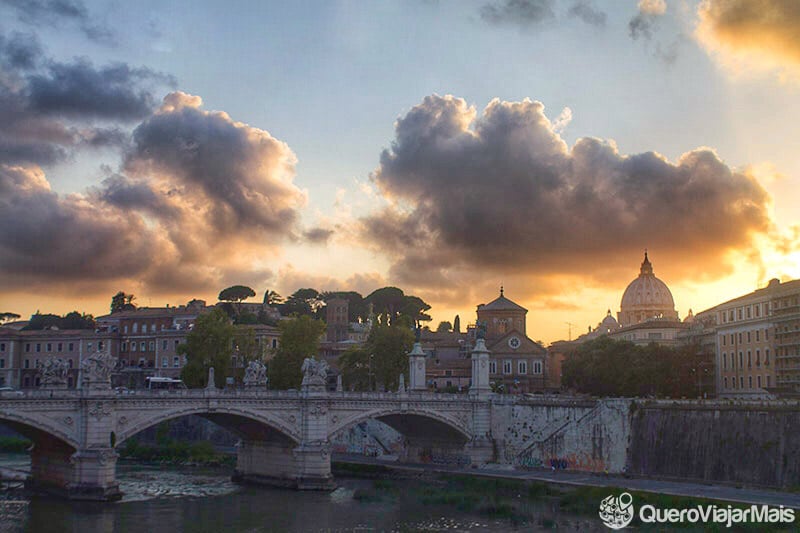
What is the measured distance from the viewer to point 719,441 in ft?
179

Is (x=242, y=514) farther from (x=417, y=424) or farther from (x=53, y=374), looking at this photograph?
(x=417, y=424)

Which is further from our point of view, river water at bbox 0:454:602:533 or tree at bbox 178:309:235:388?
tree at bbox 178:309:235:388

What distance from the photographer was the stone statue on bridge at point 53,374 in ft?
181

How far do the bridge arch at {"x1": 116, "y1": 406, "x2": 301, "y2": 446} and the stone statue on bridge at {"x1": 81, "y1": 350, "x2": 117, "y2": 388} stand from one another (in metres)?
2.40

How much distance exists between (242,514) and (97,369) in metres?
12.5

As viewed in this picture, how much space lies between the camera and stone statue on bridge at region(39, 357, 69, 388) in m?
55.2

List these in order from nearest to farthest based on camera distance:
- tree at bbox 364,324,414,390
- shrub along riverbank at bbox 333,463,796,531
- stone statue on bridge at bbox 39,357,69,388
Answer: shrub along riverbank at bbox 333,463,796,531 < stone statue on bridge at bbox 39,357,69,388 < tree at bbox 364,324,414,390

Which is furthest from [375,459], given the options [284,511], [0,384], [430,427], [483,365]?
[0,384]

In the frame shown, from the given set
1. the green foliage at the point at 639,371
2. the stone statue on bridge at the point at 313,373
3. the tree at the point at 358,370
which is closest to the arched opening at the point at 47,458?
the stone statue on bridge at the point at 313,373

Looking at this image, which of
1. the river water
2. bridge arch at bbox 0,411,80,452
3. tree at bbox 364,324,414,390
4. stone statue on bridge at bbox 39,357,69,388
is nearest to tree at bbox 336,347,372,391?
tree at bbox 364,324,414,390

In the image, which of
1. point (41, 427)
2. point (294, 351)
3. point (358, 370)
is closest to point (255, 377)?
point (41, 427)

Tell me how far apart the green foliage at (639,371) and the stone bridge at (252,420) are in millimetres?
20662

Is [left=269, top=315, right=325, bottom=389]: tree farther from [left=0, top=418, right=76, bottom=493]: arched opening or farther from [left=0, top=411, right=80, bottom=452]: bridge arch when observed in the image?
[left=0, top=411, right=80, bottom=452]: bridge arch

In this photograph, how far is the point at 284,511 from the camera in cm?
5300
